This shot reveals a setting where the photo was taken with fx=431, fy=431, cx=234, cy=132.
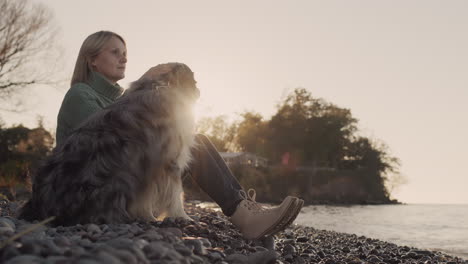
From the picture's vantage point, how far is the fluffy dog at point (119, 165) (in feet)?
11.1

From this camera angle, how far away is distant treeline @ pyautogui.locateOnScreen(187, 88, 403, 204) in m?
43.2

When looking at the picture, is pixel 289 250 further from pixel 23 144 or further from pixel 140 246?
pixel 23 144

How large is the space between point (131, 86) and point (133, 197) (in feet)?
3.55

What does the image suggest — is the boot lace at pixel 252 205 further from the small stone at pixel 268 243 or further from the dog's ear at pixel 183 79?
the dog's ear at pixel 183 79

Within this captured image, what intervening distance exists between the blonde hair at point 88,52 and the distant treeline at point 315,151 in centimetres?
3534

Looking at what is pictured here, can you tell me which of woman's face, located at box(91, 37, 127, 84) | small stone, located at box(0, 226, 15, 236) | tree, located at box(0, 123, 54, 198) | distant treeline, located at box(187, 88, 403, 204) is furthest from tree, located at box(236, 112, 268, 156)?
small stone, located at box(0, 226, 15, 236)

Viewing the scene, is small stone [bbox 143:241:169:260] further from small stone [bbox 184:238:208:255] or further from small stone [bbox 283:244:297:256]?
small stone [bbox 283:244:297:256]

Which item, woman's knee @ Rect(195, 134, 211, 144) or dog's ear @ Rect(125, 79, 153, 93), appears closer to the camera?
dog's ear @ Rect(125, 79, 153, 93)

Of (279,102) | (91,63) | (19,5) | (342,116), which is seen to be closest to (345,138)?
(342,116)

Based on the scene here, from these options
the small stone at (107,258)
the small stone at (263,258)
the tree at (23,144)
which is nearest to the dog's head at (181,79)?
the small stone at (263,258)

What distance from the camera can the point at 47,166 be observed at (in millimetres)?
3510

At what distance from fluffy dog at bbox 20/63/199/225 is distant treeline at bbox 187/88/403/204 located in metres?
36.6

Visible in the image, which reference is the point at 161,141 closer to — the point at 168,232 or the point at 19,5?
the point at 168,232

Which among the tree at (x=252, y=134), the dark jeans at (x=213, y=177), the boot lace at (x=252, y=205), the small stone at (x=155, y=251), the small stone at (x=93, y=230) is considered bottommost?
the small stone at (x=93, y=230)
